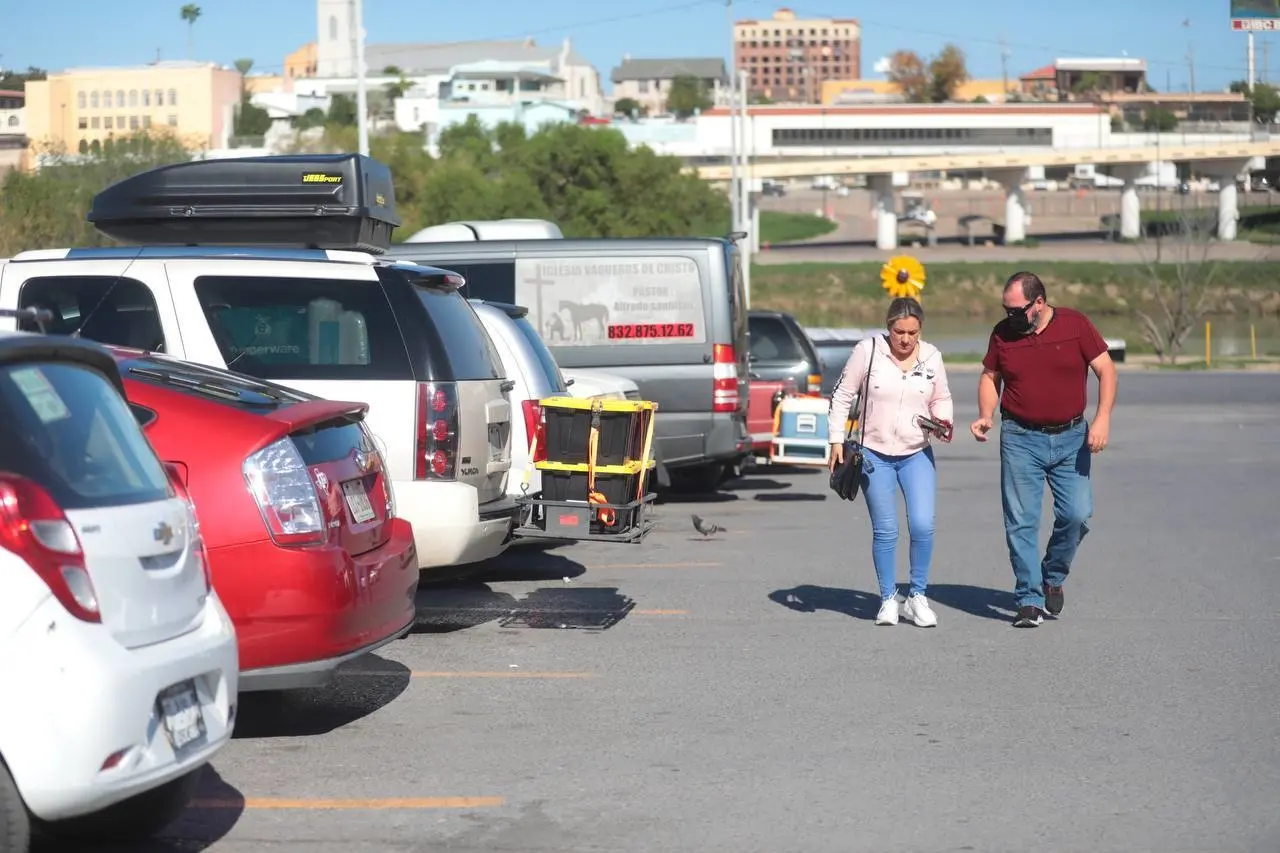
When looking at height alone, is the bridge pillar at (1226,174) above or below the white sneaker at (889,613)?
above

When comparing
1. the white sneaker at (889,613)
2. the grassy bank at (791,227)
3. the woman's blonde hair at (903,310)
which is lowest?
the white sneaker at (889,613)

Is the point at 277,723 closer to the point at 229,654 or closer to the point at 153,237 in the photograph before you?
the point at 229,654

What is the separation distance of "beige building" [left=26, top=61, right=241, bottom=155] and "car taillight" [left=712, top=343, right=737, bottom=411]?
67.2 m

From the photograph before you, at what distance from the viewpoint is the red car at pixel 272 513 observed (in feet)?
22.1

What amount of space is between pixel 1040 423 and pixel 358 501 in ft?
14.8

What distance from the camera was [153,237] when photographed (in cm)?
1347

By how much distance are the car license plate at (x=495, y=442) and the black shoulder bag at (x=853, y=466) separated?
1896mm

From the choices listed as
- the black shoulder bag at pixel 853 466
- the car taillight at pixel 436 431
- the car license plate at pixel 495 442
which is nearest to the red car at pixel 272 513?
the car taillight at pixel 436 431

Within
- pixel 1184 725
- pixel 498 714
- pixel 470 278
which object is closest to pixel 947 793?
pixel 1184 725

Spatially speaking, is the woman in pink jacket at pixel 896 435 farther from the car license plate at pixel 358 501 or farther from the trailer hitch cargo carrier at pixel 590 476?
the car license plate at pixel 358 501

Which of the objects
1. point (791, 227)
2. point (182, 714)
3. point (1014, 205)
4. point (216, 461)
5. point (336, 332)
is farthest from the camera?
point (791, 227)

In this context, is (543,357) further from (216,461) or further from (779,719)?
(216,461)

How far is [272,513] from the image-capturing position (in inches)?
266

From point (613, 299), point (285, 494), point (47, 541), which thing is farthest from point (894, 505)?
point (613, 299)
